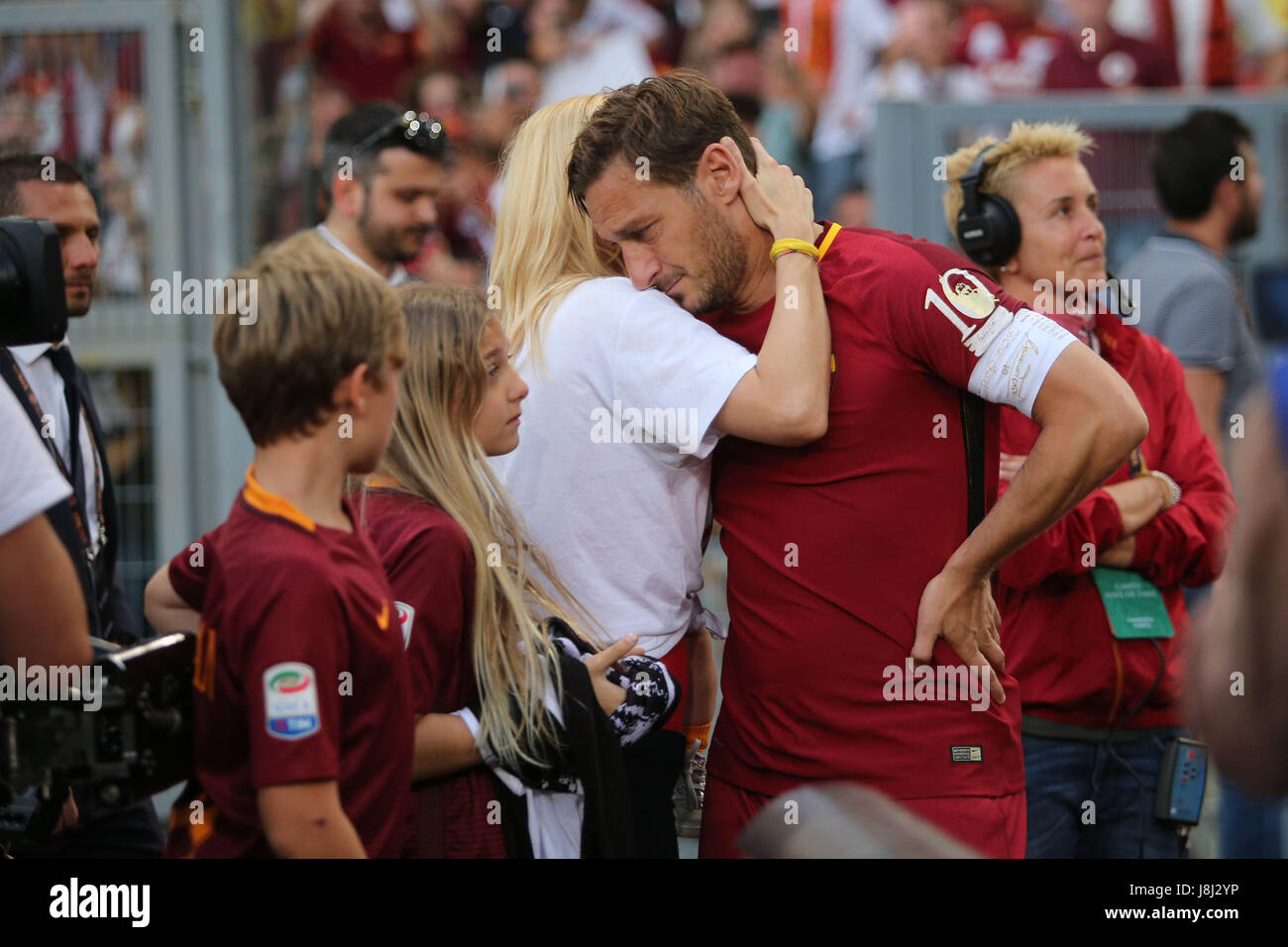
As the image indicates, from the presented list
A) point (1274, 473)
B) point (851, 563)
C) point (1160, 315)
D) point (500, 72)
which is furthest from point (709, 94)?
point (500, 72)

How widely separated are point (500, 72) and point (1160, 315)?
4.72m

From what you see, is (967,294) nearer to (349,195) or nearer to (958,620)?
(958,620)

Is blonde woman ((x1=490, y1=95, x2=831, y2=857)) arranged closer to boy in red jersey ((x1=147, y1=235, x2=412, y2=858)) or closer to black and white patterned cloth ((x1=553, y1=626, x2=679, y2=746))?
black and white patterned cloth ((x1=553, y1=626, x2=679, y2=746))

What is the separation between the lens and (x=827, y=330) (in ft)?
7.77

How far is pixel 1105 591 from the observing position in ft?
10.6

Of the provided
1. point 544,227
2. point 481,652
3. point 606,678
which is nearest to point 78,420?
point 544,227

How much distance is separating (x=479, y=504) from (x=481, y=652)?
0.82ft

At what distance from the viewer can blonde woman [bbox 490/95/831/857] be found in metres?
2.35

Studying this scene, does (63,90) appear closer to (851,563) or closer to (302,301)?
(302,301)

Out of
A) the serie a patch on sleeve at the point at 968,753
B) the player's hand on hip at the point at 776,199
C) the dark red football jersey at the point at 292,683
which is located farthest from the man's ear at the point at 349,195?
the serie a patch on sleeve at the point at 968,753

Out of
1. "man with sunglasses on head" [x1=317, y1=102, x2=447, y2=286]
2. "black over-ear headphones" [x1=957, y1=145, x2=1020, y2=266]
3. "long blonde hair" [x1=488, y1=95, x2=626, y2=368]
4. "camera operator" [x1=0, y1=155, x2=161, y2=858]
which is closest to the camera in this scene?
"long blonde hair" [x1=488, y1=95, x2=626, y2=368]

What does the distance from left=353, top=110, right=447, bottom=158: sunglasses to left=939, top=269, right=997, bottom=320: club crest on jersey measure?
2909mm

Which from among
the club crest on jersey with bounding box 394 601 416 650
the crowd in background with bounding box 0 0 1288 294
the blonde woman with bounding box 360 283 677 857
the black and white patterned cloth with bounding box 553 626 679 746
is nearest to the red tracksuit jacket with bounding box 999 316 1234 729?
the black and white patterned cloth with bounding box 553 626 679 746

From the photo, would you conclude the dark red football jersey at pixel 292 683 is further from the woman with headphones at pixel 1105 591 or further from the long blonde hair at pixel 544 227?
the woman with headphones at pixel 1105 591
